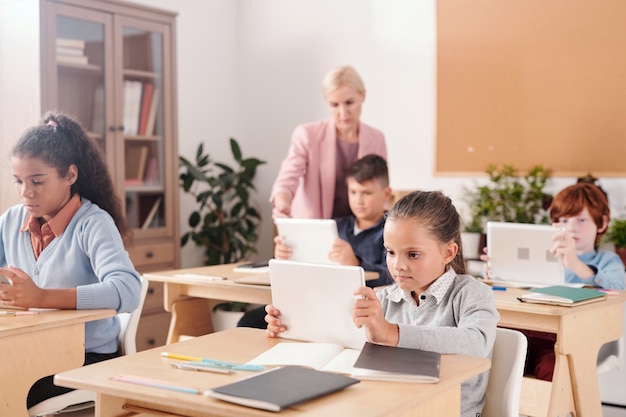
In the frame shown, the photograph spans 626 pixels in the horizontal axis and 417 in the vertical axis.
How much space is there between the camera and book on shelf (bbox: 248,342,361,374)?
172cm

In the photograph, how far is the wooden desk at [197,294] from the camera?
3.14 meters

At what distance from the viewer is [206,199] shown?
521cm

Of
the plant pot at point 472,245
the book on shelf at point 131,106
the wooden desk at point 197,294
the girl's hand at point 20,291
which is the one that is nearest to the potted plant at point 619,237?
the plant pot at point 472,245

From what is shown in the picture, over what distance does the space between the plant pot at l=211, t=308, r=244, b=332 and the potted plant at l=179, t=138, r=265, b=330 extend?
2.45 ft

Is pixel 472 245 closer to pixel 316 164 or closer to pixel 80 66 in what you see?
pixel 316 164

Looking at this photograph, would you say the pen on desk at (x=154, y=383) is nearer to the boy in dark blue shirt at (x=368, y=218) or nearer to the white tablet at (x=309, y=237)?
the white tablet at (x=309, y=237)

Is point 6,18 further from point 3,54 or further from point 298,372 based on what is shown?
point 298,372

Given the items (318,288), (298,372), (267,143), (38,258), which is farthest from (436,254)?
(267,143)

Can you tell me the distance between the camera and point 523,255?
3.18 meters

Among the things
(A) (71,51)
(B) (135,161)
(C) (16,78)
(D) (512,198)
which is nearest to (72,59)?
(A) (71,51)

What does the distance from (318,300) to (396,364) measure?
12.5 inches

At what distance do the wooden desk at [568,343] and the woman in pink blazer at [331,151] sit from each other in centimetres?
115

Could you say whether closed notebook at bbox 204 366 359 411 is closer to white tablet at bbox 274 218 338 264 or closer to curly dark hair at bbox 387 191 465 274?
curly dark hair at bbox 387 191 465 274

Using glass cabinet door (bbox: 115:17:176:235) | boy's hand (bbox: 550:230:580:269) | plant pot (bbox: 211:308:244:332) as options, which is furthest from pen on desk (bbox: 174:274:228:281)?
glass cabinet door (bbox: 115:17:176:235)
